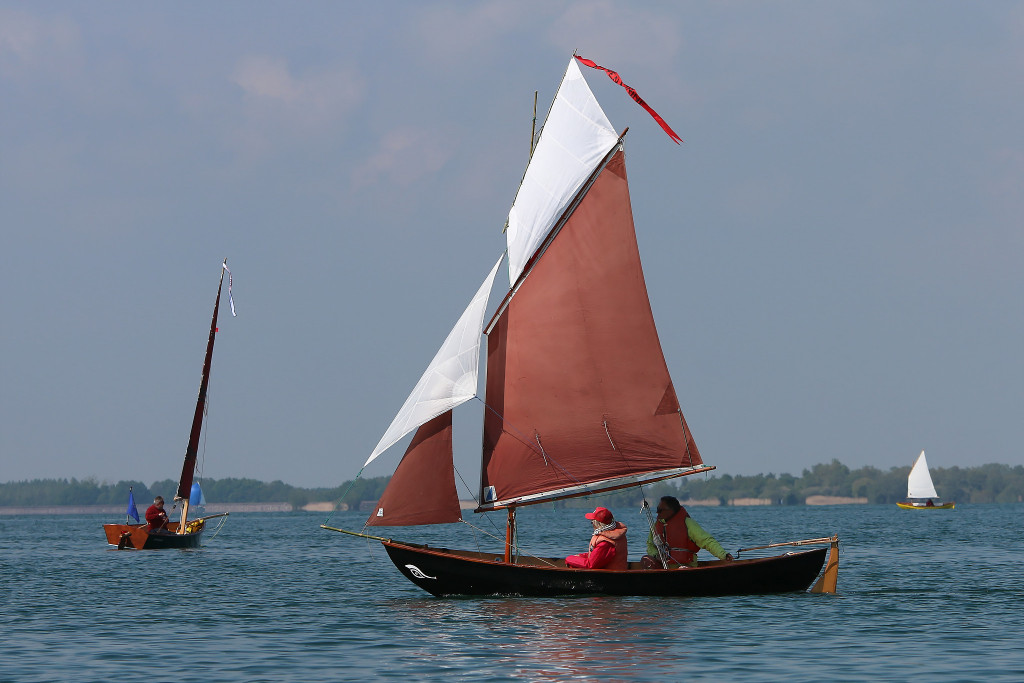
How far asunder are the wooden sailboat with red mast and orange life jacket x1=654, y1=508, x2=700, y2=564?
1.72 meters

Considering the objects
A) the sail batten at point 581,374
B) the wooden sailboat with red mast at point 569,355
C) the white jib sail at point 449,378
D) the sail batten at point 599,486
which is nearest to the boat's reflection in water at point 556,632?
the wooden sailboat with red mast at point 569,355

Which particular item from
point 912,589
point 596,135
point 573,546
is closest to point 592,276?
point 596,135

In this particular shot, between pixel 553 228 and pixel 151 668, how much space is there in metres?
14.0

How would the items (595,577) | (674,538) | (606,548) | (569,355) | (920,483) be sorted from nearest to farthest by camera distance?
(595,577) → (606,548) → (674,538) → (569,355) → (920,483)

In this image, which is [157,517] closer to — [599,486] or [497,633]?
[599,486]

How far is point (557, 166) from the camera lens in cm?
2872

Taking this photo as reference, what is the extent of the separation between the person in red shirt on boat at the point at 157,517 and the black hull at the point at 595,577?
31.0 metres

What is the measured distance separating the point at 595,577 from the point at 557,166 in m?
9.64

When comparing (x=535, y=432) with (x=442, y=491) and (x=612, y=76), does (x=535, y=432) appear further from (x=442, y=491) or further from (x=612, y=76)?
(x=612, y=76)

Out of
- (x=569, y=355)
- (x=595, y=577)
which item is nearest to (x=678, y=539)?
(x=595, y=577)

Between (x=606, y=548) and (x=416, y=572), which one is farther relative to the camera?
(x=416, y=572)

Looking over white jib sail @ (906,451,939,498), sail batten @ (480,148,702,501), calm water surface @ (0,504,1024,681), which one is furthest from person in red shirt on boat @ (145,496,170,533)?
white jib sail @ (906,451,939,498)

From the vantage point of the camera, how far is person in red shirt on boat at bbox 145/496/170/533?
55.5 m

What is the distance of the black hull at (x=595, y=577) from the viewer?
2597cm
